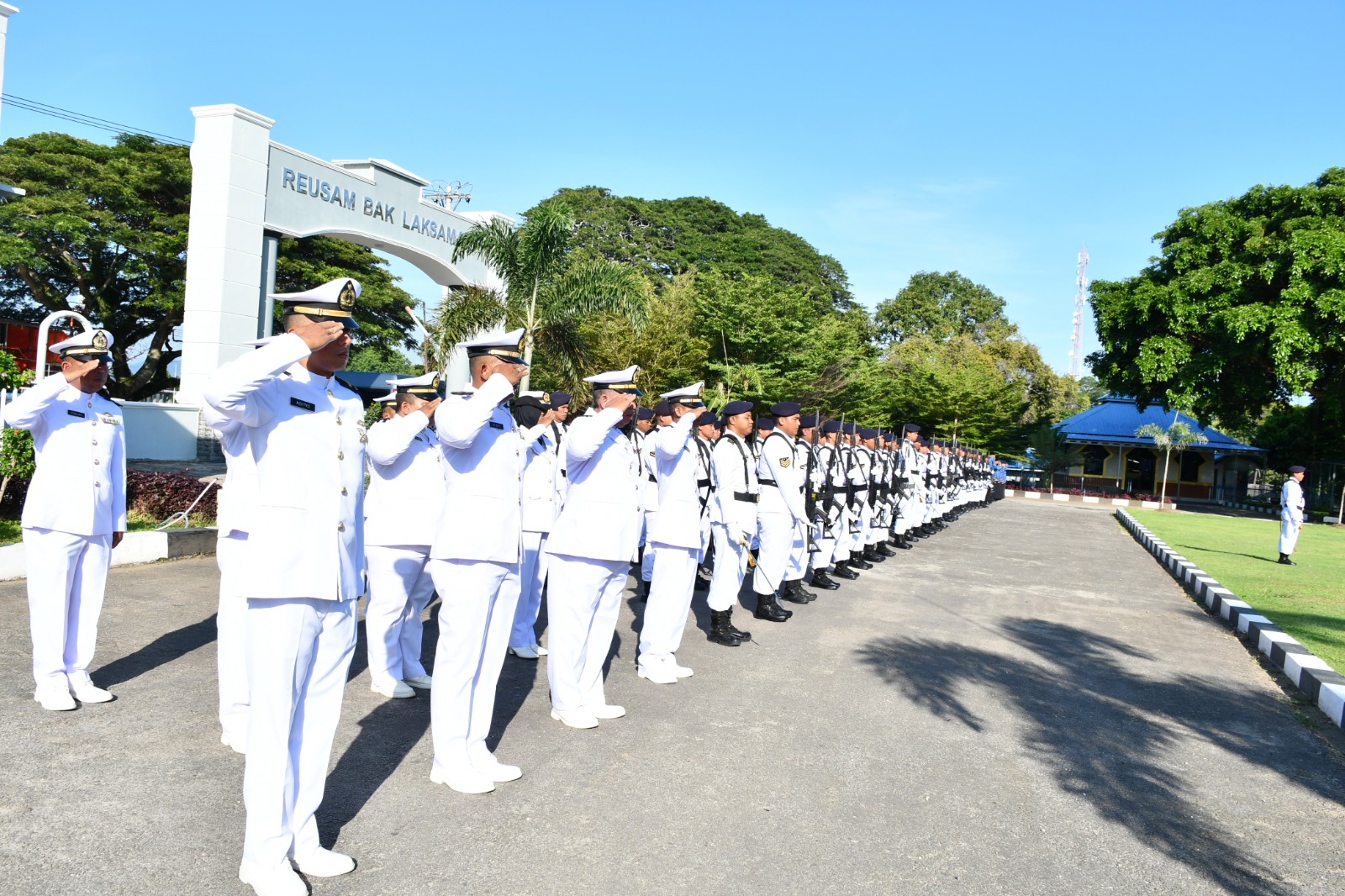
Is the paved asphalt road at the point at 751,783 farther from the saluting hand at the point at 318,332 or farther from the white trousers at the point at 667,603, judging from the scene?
the saluting hand at the point at 318,332

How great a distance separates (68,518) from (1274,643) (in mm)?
8281

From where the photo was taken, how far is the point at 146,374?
98.9ft

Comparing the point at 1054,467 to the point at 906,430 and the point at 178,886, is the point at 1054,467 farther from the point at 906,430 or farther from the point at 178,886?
the point at 178,886

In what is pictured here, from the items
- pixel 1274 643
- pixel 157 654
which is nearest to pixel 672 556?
pixel 157 654

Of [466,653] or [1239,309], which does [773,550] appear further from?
[1239,309]

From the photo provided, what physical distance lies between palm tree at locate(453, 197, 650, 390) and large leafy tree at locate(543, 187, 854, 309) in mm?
22963

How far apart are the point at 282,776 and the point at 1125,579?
38.6ft

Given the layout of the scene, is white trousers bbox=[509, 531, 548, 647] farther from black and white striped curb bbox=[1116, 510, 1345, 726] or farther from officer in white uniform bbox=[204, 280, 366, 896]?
black and white striped curb bbox=[1116, 510, 1345, 726]

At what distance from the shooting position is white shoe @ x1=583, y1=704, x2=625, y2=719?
5.07m

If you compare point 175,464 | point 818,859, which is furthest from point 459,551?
point 175,464

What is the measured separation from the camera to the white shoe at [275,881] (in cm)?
295

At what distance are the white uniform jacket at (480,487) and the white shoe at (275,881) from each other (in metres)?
1.40

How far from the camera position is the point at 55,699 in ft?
15.2

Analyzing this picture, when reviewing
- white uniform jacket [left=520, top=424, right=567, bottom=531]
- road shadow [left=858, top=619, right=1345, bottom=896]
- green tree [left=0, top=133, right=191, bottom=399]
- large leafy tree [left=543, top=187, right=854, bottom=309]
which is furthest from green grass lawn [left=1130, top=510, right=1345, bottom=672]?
Result: green tree [left=0, top=133, right=191, bottom=399]
